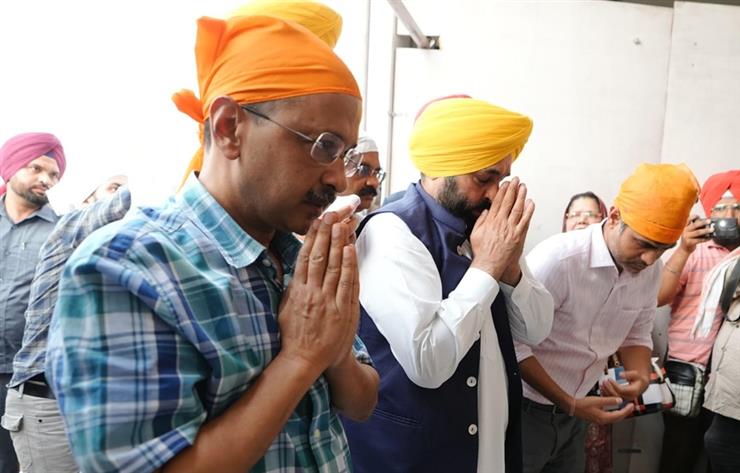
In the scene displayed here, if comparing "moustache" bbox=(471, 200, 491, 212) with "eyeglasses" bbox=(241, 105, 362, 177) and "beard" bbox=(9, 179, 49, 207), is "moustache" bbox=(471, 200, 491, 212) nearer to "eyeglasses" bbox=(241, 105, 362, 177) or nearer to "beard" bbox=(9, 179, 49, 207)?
"eyeglasses" bbox=(241, 105, 362, 177)

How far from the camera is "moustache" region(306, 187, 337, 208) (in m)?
0.78

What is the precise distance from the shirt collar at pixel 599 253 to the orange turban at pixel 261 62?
132 cm

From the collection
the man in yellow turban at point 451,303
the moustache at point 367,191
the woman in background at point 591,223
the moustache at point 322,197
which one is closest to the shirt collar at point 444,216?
the man in yellow turban at point 451,303

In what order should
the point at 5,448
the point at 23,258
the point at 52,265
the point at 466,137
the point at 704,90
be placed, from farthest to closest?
the point at 704,90
the point at 23,258
the point at 5,448
the point at 52,265
the point at 466,137

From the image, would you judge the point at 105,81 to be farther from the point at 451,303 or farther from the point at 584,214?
the point at 584,214

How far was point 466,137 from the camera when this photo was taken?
140cm

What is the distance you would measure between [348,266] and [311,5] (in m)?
0.75

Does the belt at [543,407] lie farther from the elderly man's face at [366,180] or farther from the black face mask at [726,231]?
the black face mask at [726,231]

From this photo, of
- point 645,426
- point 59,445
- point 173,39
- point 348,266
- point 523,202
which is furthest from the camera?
point 645,426

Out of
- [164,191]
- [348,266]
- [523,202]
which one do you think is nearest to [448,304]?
[523,202]

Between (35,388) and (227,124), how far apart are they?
1.53 metres

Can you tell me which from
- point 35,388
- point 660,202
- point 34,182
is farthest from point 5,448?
point 660,202

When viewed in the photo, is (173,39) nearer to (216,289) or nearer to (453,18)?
(453,18)

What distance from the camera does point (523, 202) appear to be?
138 centimetres
